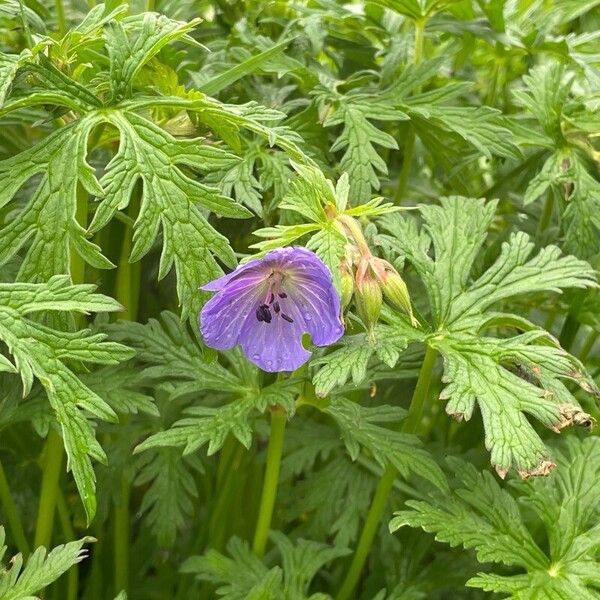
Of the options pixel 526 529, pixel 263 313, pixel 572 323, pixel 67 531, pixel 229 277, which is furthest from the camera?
pixel 572 323

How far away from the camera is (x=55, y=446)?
1079 millimetres

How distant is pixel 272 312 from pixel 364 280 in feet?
0.41

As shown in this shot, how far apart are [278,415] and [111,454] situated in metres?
0.26

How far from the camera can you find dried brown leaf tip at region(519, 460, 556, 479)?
2.95 feet

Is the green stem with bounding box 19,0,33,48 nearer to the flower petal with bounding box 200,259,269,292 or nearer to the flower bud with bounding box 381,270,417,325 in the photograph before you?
the flower petal with bounding box 200,259,269,292

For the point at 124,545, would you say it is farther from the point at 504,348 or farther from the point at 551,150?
the point at 551,150

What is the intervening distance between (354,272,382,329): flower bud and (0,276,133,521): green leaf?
23 cm

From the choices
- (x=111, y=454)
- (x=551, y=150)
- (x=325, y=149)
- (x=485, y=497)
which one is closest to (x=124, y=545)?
(x=111, y=454)

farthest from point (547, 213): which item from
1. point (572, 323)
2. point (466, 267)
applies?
point (466, 267)

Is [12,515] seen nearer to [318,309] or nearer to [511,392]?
[318,309]

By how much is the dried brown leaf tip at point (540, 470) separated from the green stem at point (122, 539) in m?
0.54

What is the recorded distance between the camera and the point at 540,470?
904 mm

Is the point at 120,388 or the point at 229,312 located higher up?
the point at 229,312

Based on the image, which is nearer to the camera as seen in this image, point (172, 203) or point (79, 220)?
point (172, 203)
